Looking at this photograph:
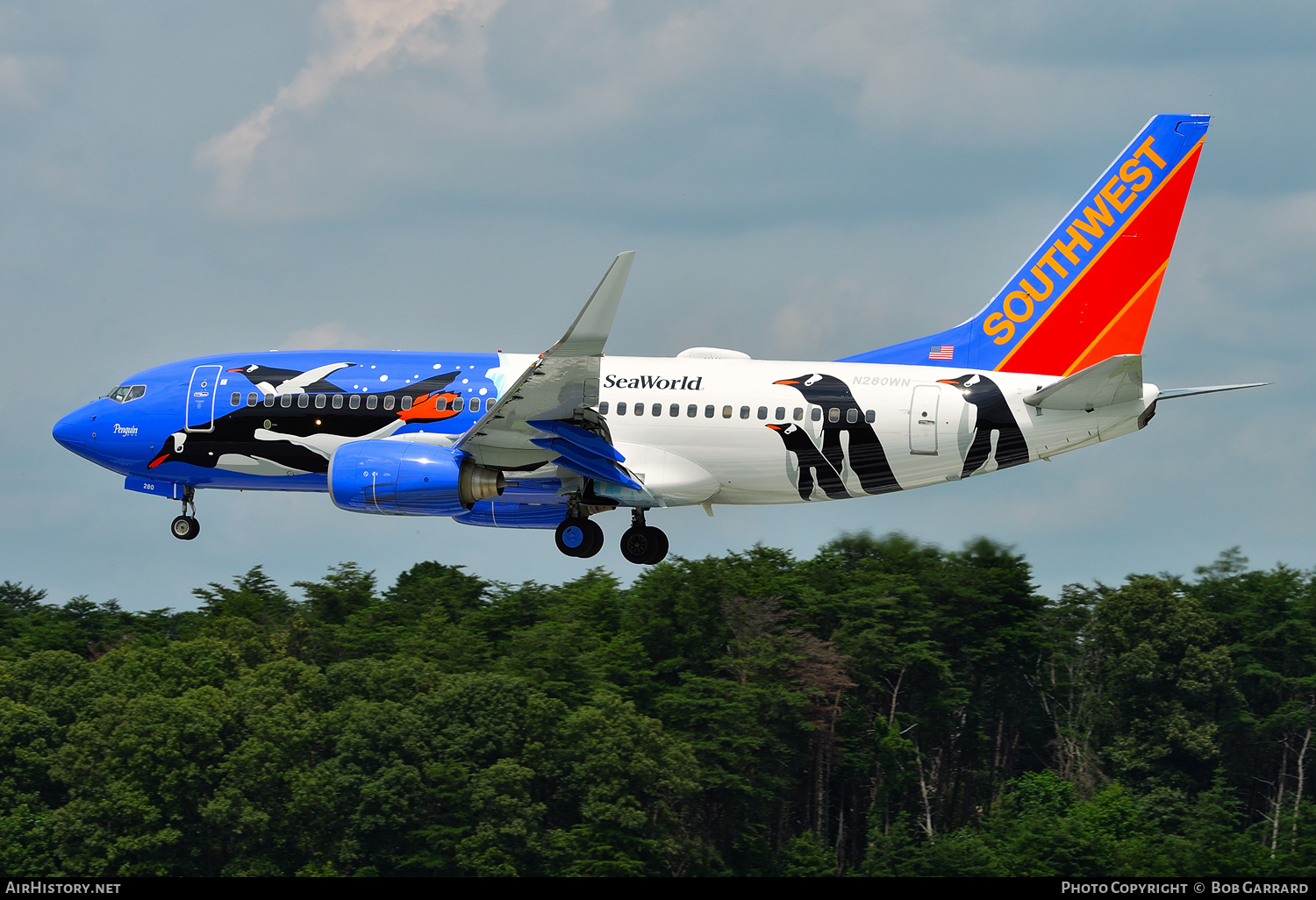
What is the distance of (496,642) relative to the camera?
302 ft

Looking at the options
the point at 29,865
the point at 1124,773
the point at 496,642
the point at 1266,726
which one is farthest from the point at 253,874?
the point at 1266,726

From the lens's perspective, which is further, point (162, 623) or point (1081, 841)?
point (162, 623)

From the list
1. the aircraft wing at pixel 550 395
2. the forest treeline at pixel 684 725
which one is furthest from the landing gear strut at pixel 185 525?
the forest treeline at pixel 684 725

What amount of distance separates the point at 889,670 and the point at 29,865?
4662 centimetres

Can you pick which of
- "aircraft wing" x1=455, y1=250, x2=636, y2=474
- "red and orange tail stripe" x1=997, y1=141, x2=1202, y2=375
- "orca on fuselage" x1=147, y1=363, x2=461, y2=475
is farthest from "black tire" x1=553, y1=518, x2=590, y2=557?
"red and orange tail stripe" x1=997, y1=141, x2=1202, y2=375

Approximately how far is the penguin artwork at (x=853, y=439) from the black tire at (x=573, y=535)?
7126mm

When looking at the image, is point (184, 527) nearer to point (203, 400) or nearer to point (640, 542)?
point (203, 400)

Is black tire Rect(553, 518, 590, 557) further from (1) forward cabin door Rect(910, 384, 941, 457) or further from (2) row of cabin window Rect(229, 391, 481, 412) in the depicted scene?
(1) forward cabin door Rect(910, 384, 941, 457)

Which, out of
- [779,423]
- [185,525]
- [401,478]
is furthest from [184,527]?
[779,423]

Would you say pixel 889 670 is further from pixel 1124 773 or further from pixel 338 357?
pixel 338 357

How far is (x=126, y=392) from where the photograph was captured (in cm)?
4891

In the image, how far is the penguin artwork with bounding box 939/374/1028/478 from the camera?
43438mm

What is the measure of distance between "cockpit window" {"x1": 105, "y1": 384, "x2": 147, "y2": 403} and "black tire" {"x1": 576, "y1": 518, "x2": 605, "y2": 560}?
13805 mm

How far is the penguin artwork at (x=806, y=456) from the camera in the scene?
4378cm
